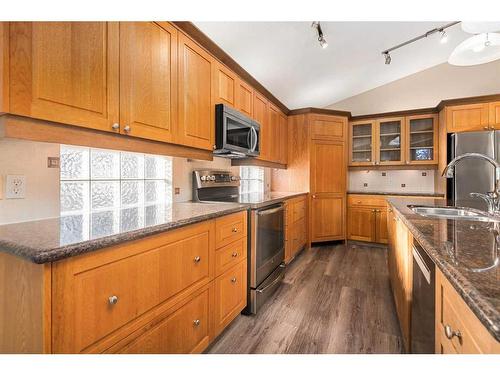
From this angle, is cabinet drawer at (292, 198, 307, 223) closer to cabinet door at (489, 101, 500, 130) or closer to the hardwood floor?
the hardwood floor

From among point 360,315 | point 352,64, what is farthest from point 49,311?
point 352,64

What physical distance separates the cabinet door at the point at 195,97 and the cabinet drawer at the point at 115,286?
79 centimetres

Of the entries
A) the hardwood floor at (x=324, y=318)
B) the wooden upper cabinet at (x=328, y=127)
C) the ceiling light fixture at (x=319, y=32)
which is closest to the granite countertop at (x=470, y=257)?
the hardwood floor at (x=324, y=318)

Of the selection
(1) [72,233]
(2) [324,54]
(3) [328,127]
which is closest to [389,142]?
(3) [328,127]

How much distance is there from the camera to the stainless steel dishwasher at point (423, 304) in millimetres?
937

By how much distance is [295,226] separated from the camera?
3338 millimetres

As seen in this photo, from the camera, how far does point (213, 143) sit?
208cm

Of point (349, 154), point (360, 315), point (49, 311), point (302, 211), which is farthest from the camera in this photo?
point (349, 154)

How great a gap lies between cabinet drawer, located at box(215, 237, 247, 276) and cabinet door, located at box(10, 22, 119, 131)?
3.28 feet

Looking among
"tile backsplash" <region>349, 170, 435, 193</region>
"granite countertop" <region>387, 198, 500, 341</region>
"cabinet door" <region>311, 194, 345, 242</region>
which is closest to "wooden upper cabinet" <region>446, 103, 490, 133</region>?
"tile backsplash" <region>349, 170, 435, 193</region>

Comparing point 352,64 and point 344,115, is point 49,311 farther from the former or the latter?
point 344,115

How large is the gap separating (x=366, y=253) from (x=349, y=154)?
A: 1.69m

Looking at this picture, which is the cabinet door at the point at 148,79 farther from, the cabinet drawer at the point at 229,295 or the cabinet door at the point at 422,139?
the cabinet door at the point at 422,139

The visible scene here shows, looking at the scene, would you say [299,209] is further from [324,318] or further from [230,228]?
[230,228]
